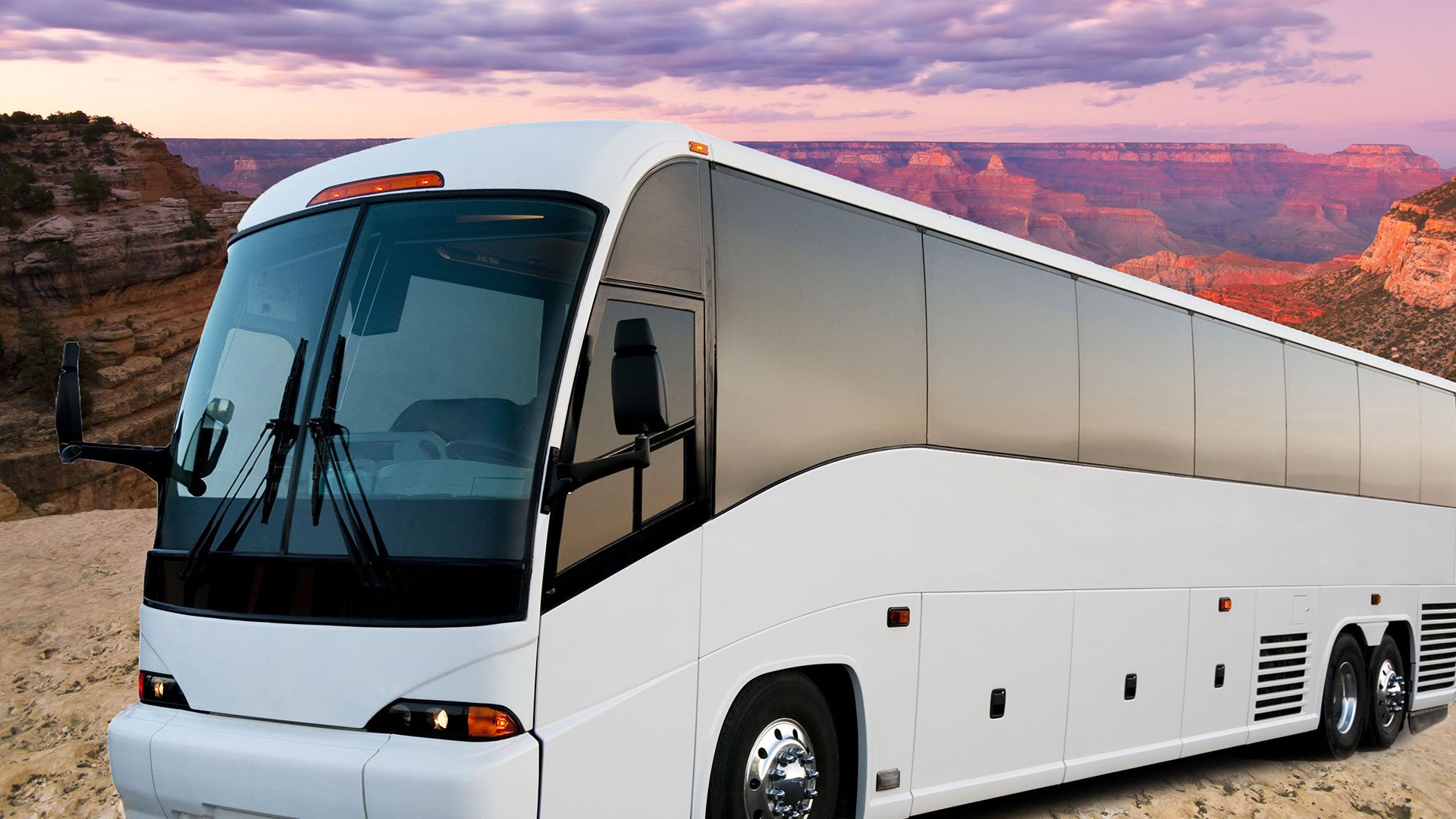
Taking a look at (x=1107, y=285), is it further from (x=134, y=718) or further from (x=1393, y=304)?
(x=1393, y=304)

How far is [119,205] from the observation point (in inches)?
2191

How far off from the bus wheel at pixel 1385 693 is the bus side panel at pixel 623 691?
383 inches

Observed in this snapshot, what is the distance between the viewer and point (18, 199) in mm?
54281

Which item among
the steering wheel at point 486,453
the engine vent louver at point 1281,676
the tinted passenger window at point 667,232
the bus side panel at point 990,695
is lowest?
the engine vent louver at point 1281,676

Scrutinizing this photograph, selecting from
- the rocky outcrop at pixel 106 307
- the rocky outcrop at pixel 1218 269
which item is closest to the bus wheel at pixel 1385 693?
the rocky outcrop at pixel 106 307

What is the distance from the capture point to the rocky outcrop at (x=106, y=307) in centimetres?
4422

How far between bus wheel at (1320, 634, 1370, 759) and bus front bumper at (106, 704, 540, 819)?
9.67 meters

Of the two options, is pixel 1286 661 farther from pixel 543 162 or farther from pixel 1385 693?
pixel 543 162

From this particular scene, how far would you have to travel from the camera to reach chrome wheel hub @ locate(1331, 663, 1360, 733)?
11.5m

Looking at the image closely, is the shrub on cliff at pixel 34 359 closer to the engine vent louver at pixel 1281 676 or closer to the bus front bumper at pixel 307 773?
the engine vent louver at pixel 1281 676

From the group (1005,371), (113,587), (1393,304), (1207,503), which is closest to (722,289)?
(1005,371)

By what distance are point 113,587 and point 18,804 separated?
6555 millimetres

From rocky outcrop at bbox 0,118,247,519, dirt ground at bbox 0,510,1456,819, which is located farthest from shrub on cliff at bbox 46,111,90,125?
dirt ground at bbox 0,510,1456,819

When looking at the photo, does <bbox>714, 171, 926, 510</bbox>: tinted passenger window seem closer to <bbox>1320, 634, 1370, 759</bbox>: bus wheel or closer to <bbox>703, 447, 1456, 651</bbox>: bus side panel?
<bbox>703, 447, 1456, 651</bbox>: bus side panel
